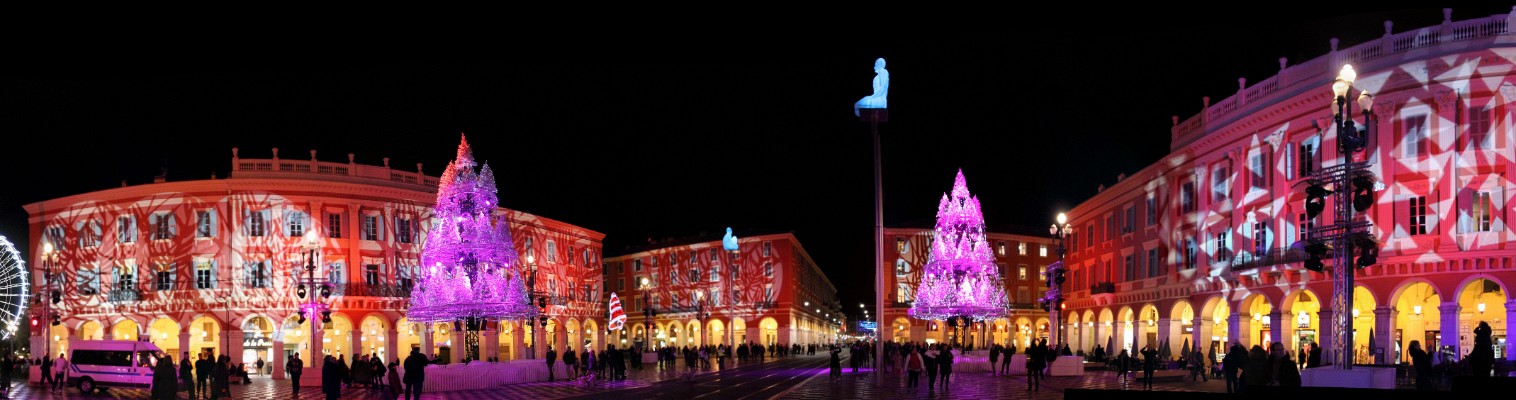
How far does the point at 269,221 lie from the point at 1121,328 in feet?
127

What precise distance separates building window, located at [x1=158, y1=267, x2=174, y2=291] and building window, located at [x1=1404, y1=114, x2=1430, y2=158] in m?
47.8

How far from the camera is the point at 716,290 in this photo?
88375mm

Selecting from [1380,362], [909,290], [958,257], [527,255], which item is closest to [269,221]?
[527,255]

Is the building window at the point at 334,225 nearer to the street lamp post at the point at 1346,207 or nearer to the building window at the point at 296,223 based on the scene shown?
the building window at the point at 296,223

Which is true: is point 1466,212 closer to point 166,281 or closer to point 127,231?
point 166,281

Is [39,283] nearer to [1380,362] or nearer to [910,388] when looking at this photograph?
[910,388]

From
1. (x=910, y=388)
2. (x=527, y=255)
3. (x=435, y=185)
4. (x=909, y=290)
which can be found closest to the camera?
(x=910, y=388)

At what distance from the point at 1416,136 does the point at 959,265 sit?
14087 millimetres

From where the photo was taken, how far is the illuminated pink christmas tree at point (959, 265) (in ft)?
133

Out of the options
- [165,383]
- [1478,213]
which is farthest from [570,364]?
[1478,213]

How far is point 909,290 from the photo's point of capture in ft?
297

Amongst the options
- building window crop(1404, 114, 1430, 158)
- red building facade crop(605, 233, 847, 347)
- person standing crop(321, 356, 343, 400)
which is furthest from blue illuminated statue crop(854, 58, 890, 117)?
red building facade crop(605, 233, 847, 347)

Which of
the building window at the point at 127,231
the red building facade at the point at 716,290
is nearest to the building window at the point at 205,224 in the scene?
the building window at the point at 127,231

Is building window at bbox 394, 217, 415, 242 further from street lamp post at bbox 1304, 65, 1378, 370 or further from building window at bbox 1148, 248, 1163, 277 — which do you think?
street lamp post at bbox 1304, 65, 1378, 370
